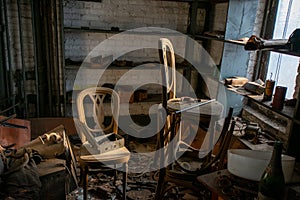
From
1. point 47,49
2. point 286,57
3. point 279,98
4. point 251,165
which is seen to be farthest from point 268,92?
point 47,49

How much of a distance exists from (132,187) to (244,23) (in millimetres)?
2060

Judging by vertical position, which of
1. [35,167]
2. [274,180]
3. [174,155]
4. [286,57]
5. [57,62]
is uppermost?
[286,57]

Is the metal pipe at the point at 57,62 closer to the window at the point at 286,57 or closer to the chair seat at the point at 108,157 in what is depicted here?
the chair seat at the point at 108,157

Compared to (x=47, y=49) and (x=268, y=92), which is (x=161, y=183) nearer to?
(x=268, y=92)

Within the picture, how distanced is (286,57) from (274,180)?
1.92 m

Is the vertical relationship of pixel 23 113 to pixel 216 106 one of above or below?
below

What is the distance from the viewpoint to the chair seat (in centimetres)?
230

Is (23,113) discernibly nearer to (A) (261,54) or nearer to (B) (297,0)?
(A) (261,54)

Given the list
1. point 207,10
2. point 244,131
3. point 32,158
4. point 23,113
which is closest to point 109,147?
point 32,158

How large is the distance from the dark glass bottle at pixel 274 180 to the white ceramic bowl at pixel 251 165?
0.24 ft

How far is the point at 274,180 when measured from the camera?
48.8 inches

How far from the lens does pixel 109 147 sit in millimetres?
2400

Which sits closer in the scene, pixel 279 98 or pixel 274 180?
pixel 274 180

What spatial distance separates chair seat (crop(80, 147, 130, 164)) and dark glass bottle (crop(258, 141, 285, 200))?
133cm
